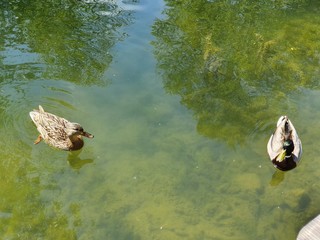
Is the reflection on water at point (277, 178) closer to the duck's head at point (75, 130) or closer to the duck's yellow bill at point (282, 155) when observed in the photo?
the duck's yellow bill at point (282, 155)

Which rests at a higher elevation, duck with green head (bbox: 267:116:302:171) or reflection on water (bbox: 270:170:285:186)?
duck with green head (bbox: 267:116:302:171)

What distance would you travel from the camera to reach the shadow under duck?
7.28 m

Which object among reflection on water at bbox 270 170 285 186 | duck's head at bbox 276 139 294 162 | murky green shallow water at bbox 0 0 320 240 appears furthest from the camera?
reflection on water at bbox 270 170 285 186

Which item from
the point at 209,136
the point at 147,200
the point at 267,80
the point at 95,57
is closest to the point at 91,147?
the point at 147,200

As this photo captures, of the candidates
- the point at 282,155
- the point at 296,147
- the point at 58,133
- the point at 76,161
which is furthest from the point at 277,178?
the point at 58,133

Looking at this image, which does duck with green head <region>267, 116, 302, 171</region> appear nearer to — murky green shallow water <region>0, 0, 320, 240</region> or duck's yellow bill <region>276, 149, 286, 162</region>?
duck's yellow bill <region>276, 149, 286, 162</region>

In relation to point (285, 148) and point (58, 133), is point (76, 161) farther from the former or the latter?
point (285, 148)

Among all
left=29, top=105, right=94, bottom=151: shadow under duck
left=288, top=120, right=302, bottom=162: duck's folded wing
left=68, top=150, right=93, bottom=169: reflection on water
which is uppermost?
left=288, top=120, right=302, bottom=162: duck's folded wing

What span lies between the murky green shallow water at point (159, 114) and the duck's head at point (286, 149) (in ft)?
1.20

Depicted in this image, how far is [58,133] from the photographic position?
7.32 metres

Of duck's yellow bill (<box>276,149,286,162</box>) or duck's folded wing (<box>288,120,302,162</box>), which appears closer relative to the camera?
duck's yellow bill (<box>276,149,286,162</box>)

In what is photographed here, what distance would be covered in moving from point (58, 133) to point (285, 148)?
13.1ft

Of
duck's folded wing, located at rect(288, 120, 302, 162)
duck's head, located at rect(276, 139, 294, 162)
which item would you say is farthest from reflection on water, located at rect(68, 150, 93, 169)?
duck's folded wing, located at rect(288, 120, 302, 162)

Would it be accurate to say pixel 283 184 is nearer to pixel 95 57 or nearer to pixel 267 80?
Result: pixel 267 80
